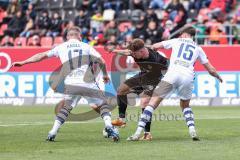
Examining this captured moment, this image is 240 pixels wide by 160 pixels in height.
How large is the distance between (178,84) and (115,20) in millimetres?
18092

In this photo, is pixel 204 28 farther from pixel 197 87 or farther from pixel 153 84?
pixel 153 84

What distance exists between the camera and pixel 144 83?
16844 millimetres

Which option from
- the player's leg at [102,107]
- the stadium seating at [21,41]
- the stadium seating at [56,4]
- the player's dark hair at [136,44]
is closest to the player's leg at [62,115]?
the player's leg at [102,107]

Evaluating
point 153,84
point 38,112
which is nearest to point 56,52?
point 153,84

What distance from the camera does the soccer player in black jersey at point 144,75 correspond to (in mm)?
15141

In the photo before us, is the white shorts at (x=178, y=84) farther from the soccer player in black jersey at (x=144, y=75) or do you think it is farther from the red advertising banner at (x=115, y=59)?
the red advertising banner at (x=115, y=59)

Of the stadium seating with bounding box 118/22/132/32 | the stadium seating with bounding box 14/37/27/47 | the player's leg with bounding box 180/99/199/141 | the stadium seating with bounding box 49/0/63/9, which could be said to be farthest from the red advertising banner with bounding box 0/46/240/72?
the player's leg with bounding box 180/99/199/141

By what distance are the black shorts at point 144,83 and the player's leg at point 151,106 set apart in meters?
1.31

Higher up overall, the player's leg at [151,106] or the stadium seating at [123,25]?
the stadium seating at [123,25]

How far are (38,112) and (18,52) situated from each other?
171 inches

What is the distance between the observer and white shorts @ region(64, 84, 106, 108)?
14.6 meters

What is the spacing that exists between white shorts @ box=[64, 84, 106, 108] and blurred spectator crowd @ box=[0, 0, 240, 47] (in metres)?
13.0

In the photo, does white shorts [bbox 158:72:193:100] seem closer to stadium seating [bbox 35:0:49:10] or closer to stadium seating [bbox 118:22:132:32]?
stadium seating [bbox 118:22:132:32]

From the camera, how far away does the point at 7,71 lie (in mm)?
27000
